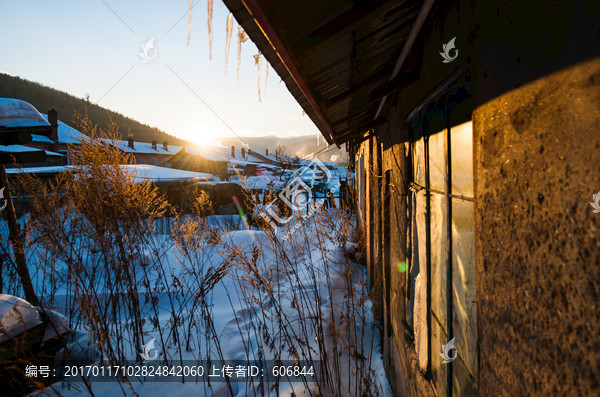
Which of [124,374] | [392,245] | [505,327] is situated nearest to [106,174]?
[124,374]

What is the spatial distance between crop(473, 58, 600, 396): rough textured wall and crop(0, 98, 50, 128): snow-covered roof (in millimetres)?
4016

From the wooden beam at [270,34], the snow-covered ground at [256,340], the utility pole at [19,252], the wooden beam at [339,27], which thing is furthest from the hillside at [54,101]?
the wooden beam at [339,27]

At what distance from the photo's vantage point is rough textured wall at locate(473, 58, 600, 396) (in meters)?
0.40

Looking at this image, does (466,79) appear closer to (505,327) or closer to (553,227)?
(553,227)

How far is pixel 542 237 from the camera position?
49cm

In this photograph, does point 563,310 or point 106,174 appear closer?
point 563,310

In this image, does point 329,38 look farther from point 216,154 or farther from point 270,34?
point 216,154

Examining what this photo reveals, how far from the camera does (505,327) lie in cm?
60

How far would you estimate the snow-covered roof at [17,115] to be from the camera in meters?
2.79

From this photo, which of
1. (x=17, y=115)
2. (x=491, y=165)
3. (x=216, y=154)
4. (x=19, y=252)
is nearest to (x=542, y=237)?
(x=491, y=165)

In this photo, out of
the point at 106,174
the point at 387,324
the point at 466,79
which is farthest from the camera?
the point at 106,174

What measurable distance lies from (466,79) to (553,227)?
2.20 feet

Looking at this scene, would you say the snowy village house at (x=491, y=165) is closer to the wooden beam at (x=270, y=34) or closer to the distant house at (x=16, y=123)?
the wooden beam at (x=270, y=34)

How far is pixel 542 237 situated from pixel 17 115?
4.27 meters
